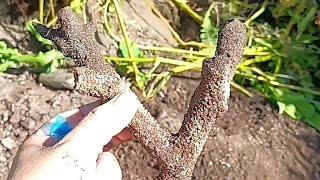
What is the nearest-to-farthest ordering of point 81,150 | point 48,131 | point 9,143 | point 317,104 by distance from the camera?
point 81,150 → point 48,131 → point 9,143 → point 317,104

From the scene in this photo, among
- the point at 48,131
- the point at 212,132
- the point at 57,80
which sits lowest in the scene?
the point at 212,132

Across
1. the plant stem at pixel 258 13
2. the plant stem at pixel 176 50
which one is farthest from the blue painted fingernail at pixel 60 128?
the plant stem at pixel 258 13

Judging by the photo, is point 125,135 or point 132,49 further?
point 132,49

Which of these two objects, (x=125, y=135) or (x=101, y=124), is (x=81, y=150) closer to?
(x=101, y=124)

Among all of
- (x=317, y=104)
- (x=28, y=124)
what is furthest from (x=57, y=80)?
(x=317, y=104)

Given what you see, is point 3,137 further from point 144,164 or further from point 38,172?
point 38,172

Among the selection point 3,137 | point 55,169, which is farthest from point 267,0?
point 55,169
